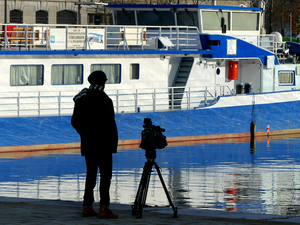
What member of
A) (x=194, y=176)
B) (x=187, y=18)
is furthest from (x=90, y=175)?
(x=187, y=18)

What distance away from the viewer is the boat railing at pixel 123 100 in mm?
21844

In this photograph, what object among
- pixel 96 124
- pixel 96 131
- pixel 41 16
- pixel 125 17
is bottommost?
pixel 96 131

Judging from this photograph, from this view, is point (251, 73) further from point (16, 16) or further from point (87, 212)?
point (16, 16)

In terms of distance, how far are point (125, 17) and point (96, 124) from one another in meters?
18.7

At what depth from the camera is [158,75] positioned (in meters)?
25.0

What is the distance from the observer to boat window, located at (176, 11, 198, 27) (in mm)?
26188

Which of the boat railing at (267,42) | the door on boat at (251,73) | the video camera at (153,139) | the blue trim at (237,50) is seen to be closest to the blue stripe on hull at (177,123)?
the door on boat at (251,73)

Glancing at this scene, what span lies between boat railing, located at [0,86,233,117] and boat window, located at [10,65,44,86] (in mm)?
388

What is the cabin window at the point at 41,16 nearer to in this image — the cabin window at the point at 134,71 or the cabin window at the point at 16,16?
the cabin window at the point at 16,16

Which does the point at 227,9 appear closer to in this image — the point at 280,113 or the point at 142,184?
the point at 280,113

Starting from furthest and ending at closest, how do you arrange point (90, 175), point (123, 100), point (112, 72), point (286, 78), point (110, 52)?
point (286, 78) → point (123, 100) → point (112, 72) → point (110, 52) → point (90, 175)

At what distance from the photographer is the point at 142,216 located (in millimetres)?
9141

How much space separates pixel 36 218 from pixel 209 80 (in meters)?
18.0

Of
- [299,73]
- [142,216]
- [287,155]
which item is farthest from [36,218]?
[299,73]
